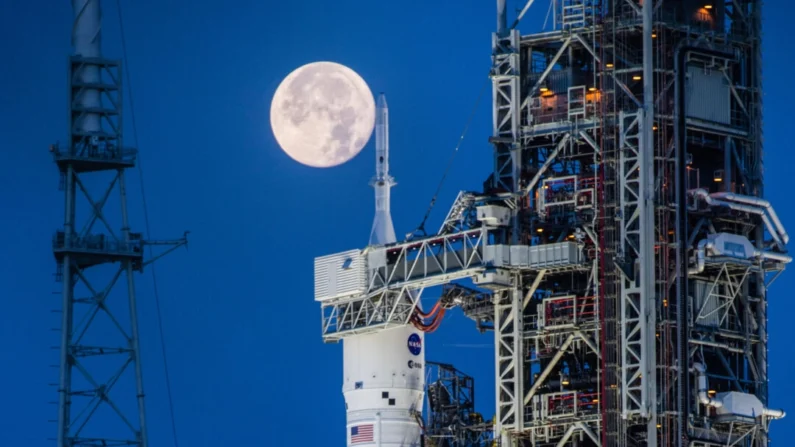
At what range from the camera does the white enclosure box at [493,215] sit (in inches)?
6786

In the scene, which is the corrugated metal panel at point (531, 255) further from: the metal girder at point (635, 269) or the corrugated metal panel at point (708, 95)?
the corrugated metal panel at point (708, 95)

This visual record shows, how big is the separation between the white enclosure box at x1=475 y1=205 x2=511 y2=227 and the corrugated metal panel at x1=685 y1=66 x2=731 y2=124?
37.1 ft

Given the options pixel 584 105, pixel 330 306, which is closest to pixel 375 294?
pixel 330 306

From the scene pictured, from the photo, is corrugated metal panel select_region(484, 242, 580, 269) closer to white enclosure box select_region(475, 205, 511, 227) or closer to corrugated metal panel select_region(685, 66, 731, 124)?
white enclosure box select_region(475, 205, 511, 227)

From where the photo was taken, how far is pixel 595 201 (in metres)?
170

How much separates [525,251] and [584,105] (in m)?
8.59

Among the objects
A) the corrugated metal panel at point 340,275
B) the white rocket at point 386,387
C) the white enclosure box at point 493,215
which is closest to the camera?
the white enclosure box at point 493,215

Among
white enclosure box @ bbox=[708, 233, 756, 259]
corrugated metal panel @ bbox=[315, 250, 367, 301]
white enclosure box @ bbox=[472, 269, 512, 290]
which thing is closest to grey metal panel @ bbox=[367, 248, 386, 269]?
corrugated metal panel @ bbox=[315, 250, 367, 301]

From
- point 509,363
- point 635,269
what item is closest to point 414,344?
point 509,363

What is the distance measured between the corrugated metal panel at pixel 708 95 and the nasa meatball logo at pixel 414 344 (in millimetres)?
21484

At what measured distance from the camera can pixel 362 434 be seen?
7101 inches

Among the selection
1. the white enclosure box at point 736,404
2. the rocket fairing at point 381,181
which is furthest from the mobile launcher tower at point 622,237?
the rocket fairing at point 381,181

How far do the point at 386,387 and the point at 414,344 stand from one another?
10.4 ft

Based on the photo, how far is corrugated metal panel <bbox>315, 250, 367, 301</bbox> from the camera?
591 ft
